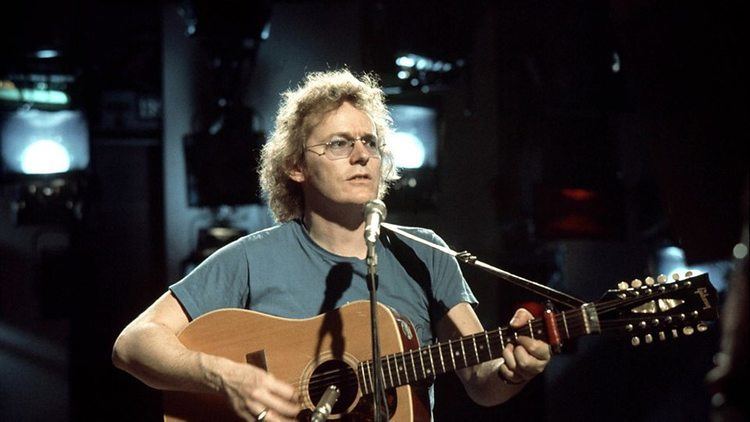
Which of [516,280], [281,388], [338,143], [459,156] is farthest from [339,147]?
[459,156]

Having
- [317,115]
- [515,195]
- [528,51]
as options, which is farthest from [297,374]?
[528,51]

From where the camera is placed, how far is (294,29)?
8.00 meters

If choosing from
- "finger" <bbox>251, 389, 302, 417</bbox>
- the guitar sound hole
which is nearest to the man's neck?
the guitar sound hole

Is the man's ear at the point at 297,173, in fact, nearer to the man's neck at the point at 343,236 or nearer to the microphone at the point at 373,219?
the man's neck at the point at 343,236

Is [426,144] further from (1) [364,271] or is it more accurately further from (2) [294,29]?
(1) [364,271]

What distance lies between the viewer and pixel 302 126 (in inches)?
140

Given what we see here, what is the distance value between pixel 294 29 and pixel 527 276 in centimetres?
347

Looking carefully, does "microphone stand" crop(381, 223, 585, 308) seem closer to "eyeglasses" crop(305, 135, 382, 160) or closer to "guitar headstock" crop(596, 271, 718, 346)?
"guitar headstock" crop(596, 271, 718, 346)

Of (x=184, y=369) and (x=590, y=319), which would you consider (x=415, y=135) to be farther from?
(x=590, y=319)

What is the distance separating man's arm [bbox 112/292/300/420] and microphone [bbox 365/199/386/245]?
2.14 feet

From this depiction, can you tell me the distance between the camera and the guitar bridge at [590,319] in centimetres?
255

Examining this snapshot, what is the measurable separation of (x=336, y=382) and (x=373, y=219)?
703mm

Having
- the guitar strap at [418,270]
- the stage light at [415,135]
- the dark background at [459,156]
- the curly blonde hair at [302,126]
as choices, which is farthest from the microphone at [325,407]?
the stage light at [415,135]

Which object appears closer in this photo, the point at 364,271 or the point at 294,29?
the point at 364,271
